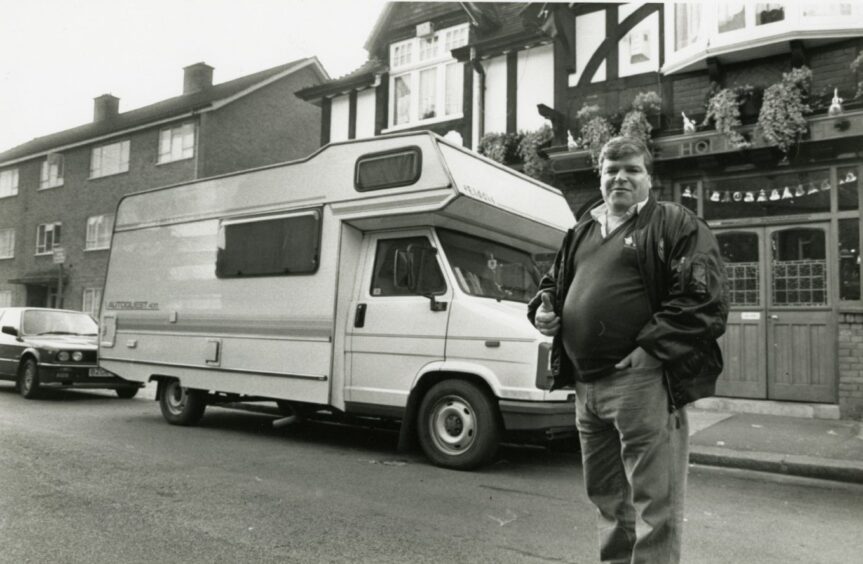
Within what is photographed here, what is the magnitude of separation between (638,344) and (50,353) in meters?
11.1

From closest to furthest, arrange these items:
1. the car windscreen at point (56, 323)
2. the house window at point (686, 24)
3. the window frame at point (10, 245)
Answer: the house window at point (686, 24)
the car windscreen at point (56, 323)
the window frame at point (10, 245)

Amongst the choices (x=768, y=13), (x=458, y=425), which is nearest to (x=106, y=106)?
(x=768, y=13)

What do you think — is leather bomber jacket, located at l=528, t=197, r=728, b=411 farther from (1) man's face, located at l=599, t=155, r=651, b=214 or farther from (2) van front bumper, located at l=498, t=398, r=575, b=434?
(2) van front bumper, located at l=498, t=398, r=575, b=434

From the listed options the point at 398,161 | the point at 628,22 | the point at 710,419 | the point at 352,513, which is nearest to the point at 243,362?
the point at 398,161

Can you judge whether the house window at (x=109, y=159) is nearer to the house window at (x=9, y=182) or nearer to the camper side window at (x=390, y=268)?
the house window at (x=9, y=182)

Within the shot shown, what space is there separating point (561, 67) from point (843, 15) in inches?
176

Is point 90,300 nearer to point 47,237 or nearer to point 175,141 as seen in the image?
point 47,237

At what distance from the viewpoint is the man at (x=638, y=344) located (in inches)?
99.7

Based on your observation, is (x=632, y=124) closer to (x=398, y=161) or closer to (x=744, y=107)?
(x=744, y=107)

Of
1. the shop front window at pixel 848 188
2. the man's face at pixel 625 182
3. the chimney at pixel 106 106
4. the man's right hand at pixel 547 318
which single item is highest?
the chimney at pixel 106 106

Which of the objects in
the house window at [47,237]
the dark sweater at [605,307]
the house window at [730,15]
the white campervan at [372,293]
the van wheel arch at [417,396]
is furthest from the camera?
the house window at [47,237]

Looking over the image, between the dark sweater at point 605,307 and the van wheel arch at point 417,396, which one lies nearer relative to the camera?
the dark sweater at point 605,307

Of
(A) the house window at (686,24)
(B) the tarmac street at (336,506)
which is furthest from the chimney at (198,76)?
(B) the tarmac street at (336,506)

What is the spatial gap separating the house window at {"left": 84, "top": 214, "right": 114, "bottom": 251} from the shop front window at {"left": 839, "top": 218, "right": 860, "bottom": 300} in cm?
2481
